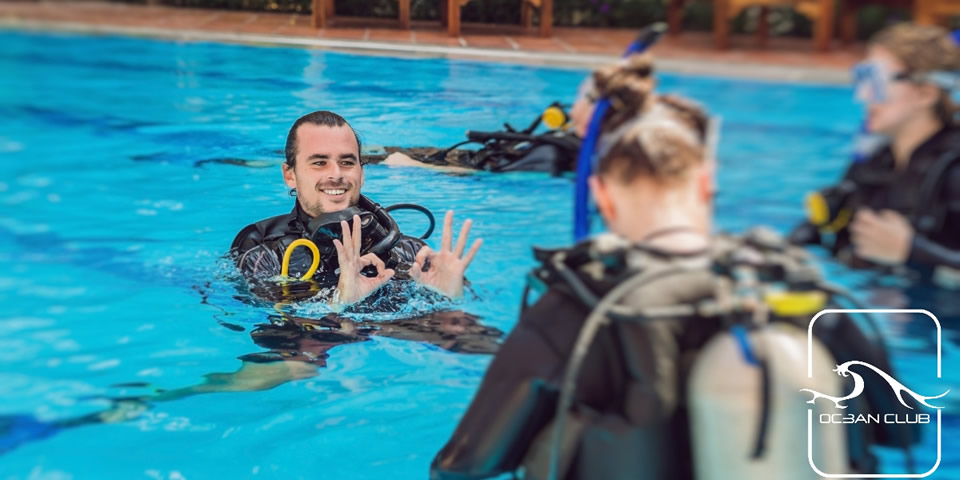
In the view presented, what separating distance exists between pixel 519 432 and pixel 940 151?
1626 mm

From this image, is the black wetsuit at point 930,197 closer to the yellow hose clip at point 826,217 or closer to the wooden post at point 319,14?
the yellow hose clip at point 826,217

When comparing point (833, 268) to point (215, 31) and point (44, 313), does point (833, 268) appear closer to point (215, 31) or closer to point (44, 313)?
point (215, 31)

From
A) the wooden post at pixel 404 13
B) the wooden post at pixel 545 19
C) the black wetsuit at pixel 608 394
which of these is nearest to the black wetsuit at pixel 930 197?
the wooden post at pixel 545 19

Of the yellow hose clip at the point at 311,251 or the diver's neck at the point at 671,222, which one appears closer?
the diver's neck at the point at 671,222

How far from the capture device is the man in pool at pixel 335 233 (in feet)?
7.51

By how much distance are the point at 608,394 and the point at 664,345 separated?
0.12m

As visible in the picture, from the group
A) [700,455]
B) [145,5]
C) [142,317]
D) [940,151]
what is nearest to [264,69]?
[145,5]

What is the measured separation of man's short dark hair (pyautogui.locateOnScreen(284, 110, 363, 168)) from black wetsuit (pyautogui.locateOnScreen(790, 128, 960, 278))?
143 cm

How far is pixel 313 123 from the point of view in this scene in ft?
7.58

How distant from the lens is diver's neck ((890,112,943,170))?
2275 millimetres

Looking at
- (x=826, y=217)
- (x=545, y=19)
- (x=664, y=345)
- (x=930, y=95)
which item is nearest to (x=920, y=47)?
(x=930, y=95)

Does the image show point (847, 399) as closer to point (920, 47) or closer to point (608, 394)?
point (608, 394)

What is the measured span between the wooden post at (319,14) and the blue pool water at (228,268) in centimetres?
11

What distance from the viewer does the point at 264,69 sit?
2.96 meters
